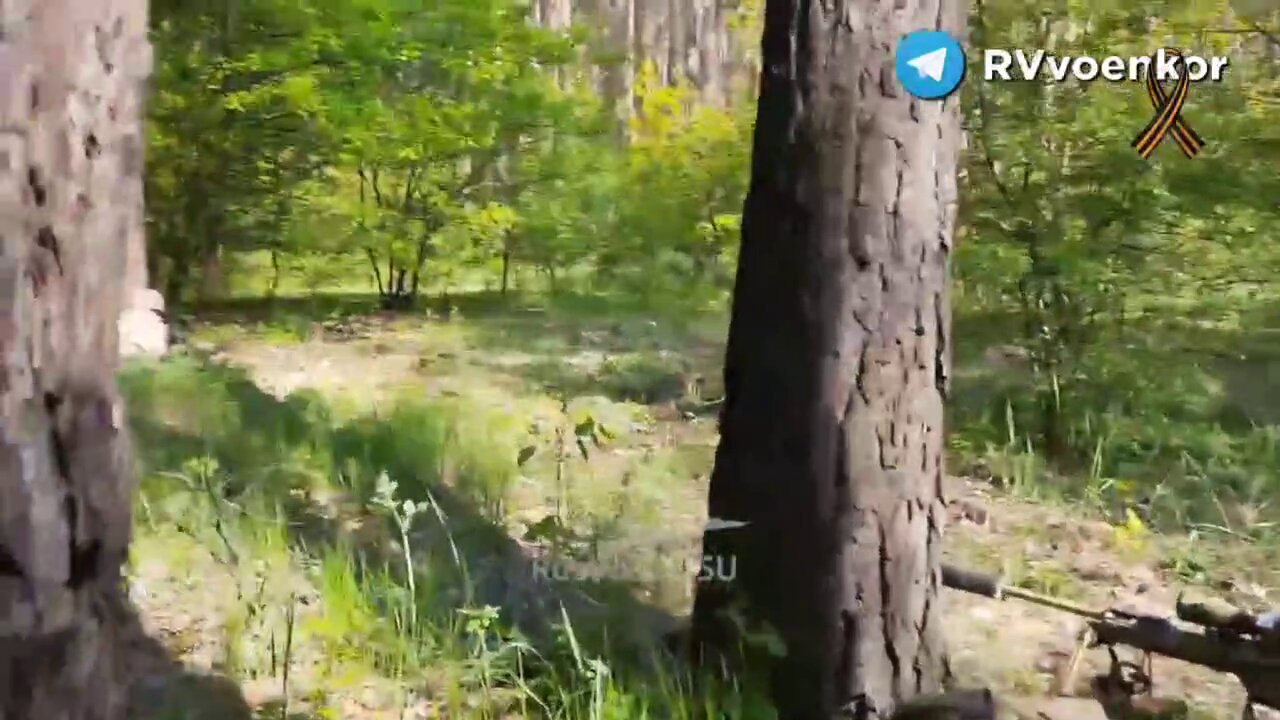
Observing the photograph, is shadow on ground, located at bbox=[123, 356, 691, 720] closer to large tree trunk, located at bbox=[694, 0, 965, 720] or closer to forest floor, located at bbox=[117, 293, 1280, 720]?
forest floor, located at bbox=[117, 293, 1280, 720]

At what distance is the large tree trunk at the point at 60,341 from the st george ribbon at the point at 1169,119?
3.16 meters

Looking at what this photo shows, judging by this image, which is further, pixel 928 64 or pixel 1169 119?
pixel 1169 119

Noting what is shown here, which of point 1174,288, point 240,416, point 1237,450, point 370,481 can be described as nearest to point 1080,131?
point 1174,288

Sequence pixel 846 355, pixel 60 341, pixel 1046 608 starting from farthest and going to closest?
pixel 1046 608 < pixel 846 355 < pixel 60 341

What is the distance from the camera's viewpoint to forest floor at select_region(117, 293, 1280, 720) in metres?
2.71

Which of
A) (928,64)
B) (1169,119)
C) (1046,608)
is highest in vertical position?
(1169,119)

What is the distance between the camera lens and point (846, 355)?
2316 mm

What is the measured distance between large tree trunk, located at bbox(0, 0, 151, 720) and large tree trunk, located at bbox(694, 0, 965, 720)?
1.29 m

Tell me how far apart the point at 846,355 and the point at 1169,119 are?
87.6 inches

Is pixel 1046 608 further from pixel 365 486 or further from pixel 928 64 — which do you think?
pixel 365 486

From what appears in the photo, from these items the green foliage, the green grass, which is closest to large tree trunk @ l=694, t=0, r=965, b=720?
the green grass

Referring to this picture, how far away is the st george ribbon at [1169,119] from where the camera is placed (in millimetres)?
3639

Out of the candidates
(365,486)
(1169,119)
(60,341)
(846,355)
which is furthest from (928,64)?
(365,486)

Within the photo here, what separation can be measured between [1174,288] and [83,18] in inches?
169
